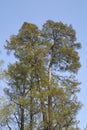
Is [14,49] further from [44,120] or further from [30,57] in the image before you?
[44,120]

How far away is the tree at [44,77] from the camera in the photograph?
39.3 metres

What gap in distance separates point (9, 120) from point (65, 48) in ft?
25.1

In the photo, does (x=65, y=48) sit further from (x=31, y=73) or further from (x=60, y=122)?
(x=60, y=122)

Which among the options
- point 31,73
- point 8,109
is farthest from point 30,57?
point 8,109

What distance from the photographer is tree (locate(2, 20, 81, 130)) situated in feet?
129

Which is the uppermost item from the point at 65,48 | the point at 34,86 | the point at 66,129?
the point at 65,48

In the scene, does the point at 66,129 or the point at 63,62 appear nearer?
the point at 66,129

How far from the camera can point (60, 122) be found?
38656 mm

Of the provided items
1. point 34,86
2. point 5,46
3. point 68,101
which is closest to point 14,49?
point 5,46

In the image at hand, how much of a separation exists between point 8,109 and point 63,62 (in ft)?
20.7

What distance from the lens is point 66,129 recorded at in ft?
128

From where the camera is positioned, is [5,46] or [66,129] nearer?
[66,129]

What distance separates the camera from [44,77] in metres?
41.1

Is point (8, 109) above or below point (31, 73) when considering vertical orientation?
below
